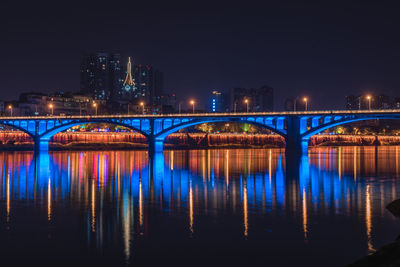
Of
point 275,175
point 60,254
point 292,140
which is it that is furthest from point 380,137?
point 60,254

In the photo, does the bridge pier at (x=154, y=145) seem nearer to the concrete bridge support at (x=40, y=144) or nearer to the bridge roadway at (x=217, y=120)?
the bridge roadway at (x=217, y=120)

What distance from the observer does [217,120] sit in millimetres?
99875

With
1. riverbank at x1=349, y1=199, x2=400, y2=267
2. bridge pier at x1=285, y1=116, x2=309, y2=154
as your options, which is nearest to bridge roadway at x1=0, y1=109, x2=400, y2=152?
bridge pier at x1=285, y1=116, x2=309, y2=154

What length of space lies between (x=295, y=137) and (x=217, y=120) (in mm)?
15488

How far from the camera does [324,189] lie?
120 ft

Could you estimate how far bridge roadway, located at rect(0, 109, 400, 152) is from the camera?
90062mm

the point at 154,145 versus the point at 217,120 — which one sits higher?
the point at 217,120

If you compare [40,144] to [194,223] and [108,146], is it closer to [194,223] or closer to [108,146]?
[108,146]

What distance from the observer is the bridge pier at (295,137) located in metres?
92.9

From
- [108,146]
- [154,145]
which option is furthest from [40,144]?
[154,145]

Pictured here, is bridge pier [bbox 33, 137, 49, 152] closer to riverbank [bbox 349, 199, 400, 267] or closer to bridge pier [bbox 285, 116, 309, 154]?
bridge pier [bbox 285, 116, 309, 154]

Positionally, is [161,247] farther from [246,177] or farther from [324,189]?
[246,177]

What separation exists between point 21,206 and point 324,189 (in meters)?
20.1

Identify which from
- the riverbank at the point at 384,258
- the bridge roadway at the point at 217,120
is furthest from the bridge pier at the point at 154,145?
the riverbank at the point at 384,258
